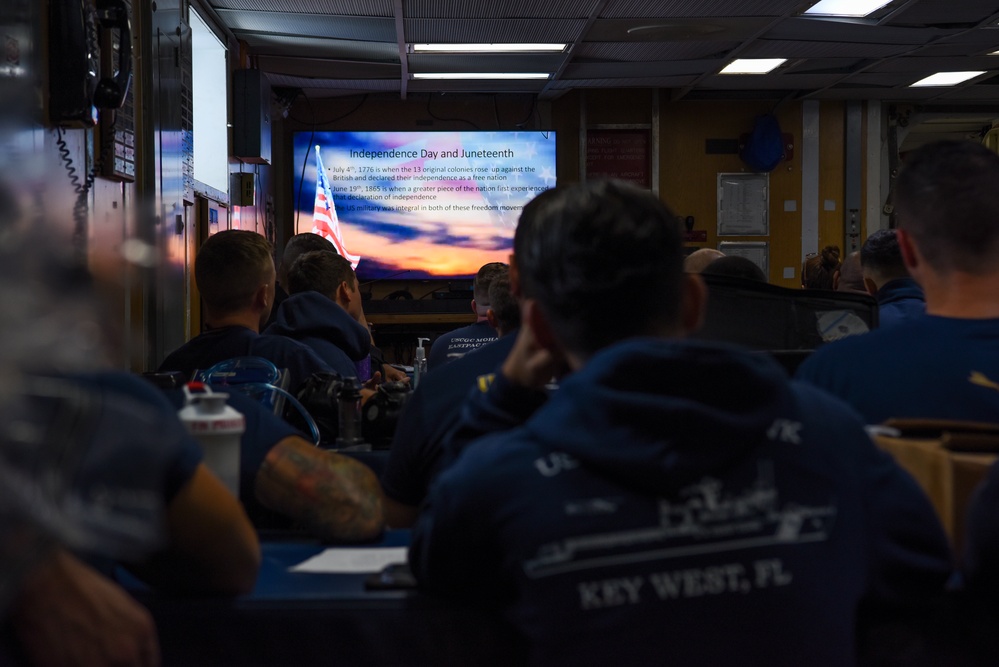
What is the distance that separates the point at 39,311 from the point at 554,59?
616 cm

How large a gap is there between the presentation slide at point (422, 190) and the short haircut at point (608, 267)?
6.58m

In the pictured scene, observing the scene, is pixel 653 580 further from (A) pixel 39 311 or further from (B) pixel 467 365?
(B) pixel 467 365

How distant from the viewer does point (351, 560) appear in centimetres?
131

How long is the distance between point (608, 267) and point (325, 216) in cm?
651

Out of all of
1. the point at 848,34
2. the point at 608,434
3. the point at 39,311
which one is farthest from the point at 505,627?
the point at 848,34

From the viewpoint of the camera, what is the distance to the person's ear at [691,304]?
1085 millimetres

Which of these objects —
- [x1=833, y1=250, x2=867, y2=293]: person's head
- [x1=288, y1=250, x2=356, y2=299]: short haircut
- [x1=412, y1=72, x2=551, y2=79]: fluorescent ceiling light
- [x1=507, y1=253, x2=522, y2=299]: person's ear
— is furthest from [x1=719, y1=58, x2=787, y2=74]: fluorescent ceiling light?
[x1=507, y1=253, x2=522, y2=299]: person's ear

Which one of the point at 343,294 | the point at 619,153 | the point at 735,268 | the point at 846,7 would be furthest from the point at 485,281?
the point at 619,153

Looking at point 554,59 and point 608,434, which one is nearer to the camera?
point 608,434

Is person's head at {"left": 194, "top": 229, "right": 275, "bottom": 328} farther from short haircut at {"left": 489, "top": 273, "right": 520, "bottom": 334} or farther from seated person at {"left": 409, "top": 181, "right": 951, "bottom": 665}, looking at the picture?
seated person at {"left": 409, "top": 181, "right": 951, "bottom": 665}

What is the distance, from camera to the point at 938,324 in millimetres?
1684

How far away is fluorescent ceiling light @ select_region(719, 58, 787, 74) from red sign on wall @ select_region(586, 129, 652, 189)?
1.13 metres

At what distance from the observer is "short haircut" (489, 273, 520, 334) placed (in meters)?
2.71

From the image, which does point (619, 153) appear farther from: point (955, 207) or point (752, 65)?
point (955, 207)
